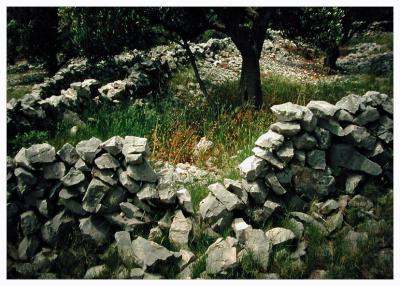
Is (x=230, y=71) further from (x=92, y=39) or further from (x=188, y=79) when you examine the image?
(x=92, y=39)

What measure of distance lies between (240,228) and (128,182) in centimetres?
203

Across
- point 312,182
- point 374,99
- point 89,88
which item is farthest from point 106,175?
point 89,88

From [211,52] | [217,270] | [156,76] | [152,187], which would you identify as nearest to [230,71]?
[211,52]

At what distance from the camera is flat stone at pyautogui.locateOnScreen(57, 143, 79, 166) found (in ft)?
21.9

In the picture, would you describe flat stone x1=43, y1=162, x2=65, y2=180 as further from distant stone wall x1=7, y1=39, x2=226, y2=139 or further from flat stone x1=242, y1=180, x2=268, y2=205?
flat stone x1=242, y1=180, x2=268, y2=205

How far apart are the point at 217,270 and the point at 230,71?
42.6 ft

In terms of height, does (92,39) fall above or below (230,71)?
above

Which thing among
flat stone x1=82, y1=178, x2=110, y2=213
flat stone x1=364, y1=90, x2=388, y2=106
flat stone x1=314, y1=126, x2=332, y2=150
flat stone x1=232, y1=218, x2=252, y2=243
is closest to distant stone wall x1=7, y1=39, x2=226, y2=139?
flat stone x1=82, y1=178, x2=110, y2=213

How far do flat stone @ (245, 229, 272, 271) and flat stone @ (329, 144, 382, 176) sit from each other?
242 centimetres

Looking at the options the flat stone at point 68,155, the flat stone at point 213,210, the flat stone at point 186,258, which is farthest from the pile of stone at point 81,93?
the flat stone at point 186,258

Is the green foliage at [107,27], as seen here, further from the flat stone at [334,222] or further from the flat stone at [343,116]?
the flat stone at [334,222]

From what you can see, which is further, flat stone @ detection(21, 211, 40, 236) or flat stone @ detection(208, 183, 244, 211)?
flat stone @ detection(208, 183, 244, 211)

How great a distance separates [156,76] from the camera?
15.2m

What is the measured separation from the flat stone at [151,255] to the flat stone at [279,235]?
1569 mm
